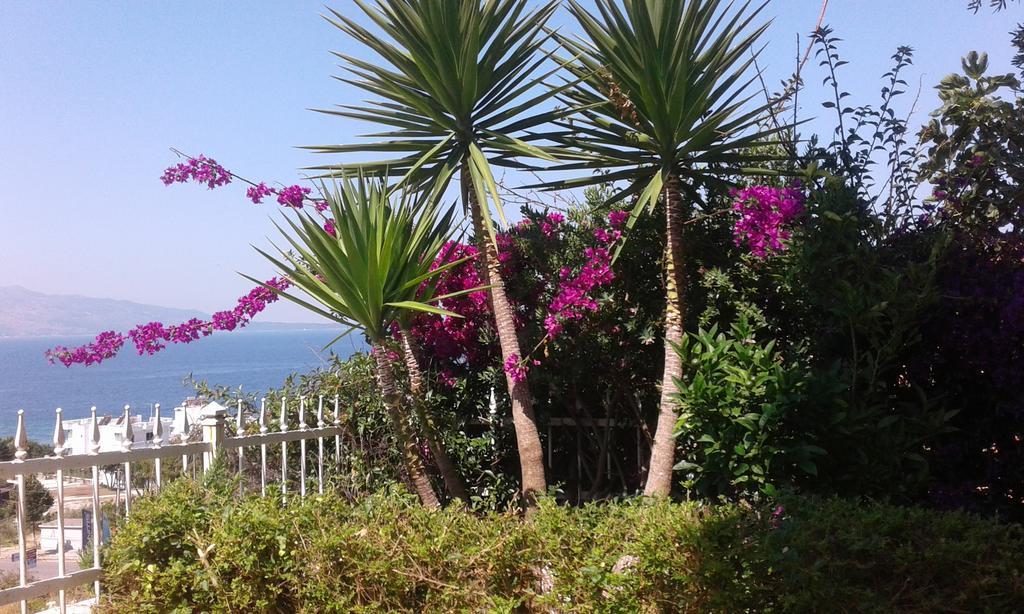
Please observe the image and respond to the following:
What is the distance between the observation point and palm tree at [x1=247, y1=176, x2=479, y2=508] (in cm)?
448

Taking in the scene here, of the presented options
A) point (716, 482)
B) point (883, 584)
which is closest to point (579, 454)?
point (716, 482)

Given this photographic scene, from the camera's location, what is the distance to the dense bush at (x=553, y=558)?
2535 millimetres

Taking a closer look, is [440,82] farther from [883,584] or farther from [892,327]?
[883,584]

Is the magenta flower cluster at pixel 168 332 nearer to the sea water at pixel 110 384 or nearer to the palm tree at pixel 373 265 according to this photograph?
the palm tree at pixel 373 265

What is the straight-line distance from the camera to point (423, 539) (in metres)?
3.20

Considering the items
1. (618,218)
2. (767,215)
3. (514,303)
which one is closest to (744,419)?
(767,215)

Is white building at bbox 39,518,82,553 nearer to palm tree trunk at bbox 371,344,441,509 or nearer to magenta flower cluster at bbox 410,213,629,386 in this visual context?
palm tree trunk at bbox 371,344,441,509

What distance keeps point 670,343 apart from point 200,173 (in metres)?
3.94

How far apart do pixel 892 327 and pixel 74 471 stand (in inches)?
168

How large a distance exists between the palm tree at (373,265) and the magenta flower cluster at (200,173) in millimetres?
1698

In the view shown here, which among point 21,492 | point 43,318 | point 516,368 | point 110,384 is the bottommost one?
point 110,384

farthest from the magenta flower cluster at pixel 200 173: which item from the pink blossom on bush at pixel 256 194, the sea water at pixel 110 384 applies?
the sea water at pixel 110 384

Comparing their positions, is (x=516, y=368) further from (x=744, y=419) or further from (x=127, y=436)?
(x=127, y=436)

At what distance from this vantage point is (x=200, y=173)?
609cm
